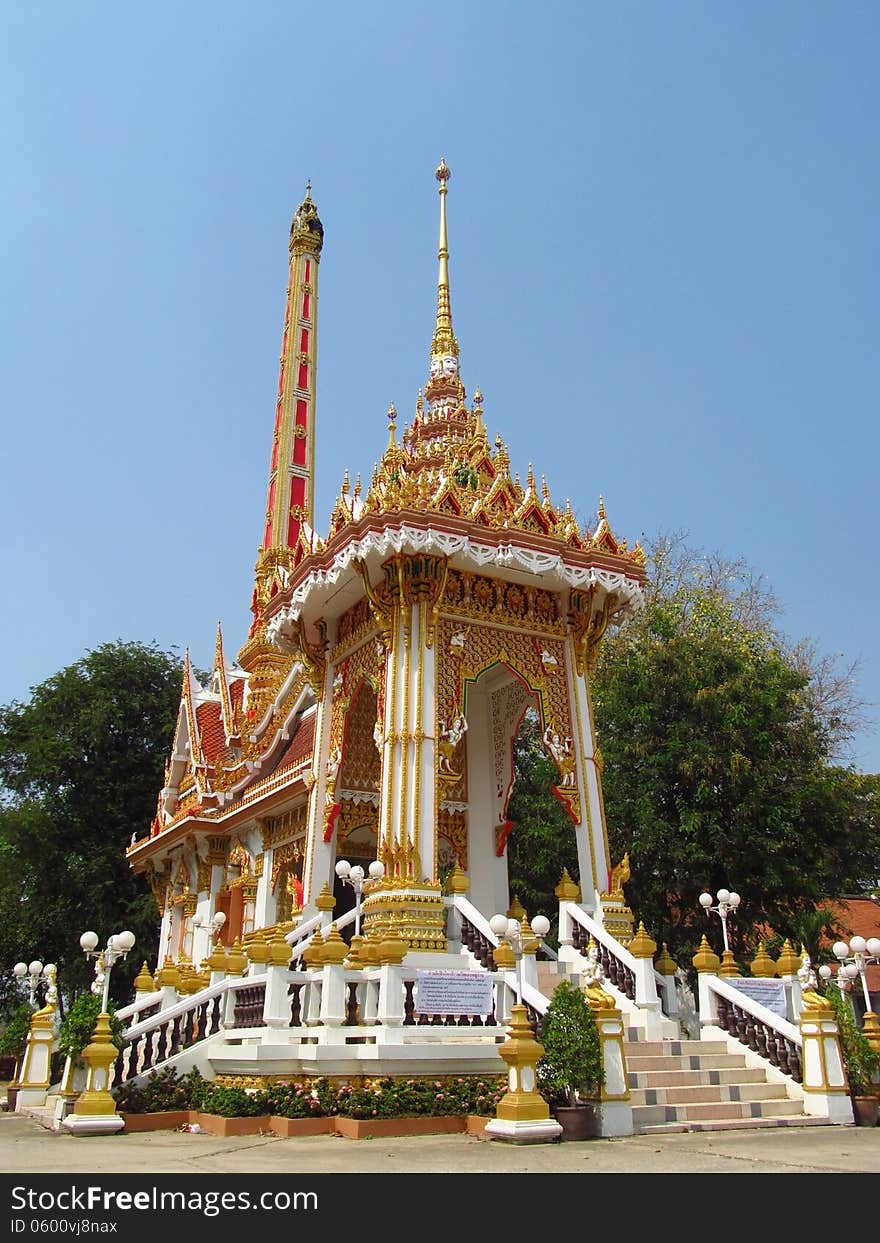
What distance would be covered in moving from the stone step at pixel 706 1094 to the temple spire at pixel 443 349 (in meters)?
11.0

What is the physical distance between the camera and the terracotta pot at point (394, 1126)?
7047 mm

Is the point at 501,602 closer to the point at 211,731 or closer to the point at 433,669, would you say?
the point at 433,669

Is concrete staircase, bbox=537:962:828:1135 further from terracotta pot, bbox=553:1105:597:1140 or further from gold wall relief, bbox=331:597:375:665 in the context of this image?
gold wall relief, bbox=331:597:375:665

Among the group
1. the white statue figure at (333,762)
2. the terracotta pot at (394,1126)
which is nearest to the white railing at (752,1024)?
the terracotta pot at (394,1126)

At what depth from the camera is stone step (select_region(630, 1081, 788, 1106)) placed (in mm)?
7891

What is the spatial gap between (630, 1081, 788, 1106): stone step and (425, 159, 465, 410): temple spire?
11.0m

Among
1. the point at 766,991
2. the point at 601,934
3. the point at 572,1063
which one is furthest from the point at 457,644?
the point at 572,1063

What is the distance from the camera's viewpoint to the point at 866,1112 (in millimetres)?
8133

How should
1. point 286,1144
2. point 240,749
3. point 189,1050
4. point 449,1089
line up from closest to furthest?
point 286,1144, point 449,1089, point 189,1050, point 240,749

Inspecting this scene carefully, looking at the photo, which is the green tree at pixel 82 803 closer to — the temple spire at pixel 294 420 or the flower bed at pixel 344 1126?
the temple spire at pixel 294 420

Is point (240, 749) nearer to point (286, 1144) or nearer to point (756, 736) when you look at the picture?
point (756, 736)

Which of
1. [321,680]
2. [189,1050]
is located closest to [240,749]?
[321,680]
